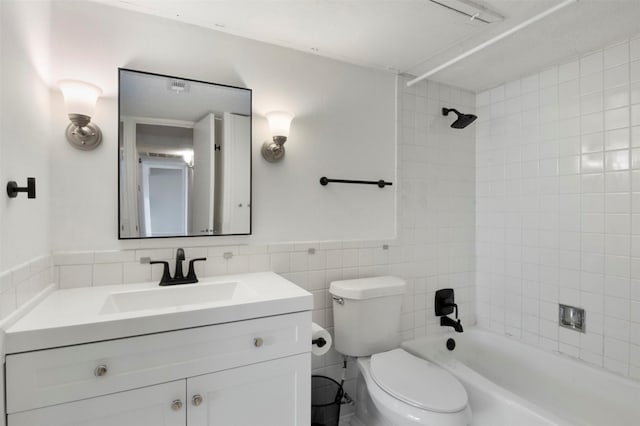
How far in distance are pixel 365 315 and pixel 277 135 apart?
1.07m

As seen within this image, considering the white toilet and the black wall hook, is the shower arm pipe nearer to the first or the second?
the white toilet

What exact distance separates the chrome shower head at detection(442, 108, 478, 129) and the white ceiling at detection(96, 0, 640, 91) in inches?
12.5

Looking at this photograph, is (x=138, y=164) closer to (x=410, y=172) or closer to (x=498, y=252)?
(x=410, y=172)

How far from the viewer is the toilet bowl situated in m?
1.29

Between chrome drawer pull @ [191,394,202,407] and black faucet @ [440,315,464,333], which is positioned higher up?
chrome drawer pull @ [191,394,202,407]

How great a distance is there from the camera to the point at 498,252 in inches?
92.0

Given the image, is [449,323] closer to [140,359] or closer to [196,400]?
[196,400]

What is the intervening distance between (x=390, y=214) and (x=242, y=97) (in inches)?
45.3

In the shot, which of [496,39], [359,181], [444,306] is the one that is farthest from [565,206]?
[359,181]

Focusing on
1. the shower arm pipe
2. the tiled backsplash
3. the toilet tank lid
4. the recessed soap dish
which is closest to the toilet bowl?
the toilet tank lid

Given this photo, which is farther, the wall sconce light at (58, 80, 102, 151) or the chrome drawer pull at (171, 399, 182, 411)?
the wall sconce light at (58, 80, 102, 151)

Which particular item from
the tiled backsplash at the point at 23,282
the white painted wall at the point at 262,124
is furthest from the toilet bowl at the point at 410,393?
the tiled backsplash at the point at 23,282

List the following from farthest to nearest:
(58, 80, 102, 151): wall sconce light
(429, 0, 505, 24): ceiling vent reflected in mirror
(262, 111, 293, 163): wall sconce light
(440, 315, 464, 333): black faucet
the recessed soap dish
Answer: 1. (440, 315, 464, 333): black faucet
2. the recessed soap dish
3. (262, 111, 293, 163): wall sconce light
4. (429, 0, 505, 24): ceiling vent reflected in mirror
5. (58, 80, 102, 151): wall sconce light

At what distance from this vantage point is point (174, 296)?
1404 millimetres
